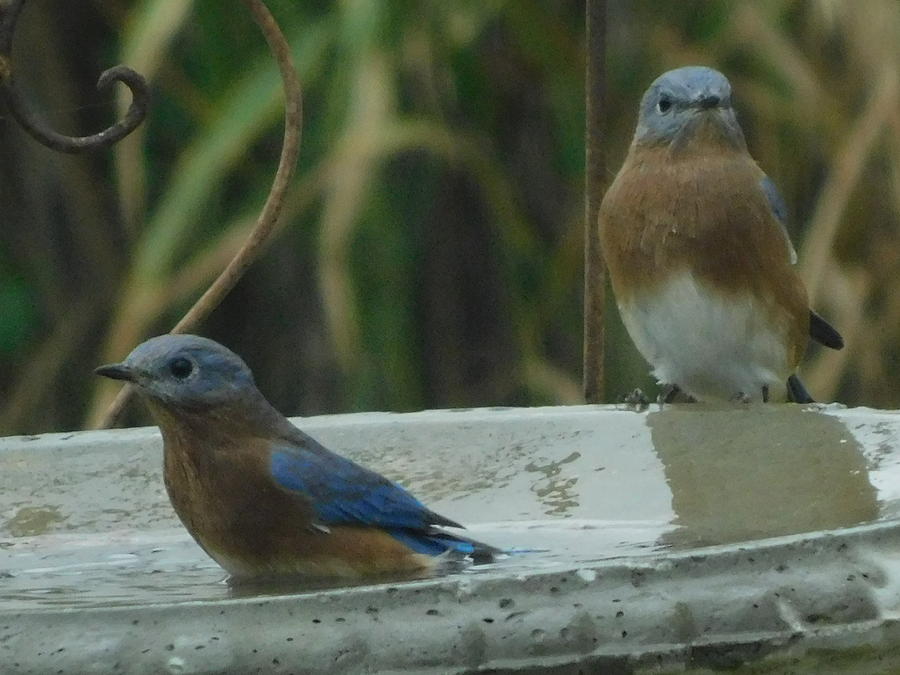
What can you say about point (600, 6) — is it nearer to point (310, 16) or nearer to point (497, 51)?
point (310, 16)

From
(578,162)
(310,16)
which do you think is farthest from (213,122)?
(578,162)

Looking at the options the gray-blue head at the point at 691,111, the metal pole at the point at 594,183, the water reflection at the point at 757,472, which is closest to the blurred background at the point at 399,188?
the gray-blue head at the point at 691,111

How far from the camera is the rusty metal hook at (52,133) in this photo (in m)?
2.33

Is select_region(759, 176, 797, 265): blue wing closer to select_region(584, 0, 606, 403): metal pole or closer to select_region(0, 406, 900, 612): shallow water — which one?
select_region(584, 0, 606, 403): metal pole

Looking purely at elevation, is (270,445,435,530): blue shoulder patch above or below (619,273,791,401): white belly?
above

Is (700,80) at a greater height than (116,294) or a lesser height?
greater

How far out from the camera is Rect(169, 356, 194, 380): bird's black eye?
227 cm

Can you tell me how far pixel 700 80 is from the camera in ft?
12.1

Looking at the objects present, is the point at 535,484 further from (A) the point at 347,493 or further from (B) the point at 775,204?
(B) the point at 775,204

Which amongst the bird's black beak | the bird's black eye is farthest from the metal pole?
the bird's black beak

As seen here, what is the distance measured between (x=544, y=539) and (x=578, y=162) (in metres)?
2.47

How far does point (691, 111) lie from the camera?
3627mm

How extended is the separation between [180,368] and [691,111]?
1680mm

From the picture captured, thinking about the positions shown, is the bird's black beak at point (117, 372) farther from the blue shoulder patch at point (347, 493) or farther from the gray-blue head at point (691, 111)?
the gray-blue head at point (691, 111)
